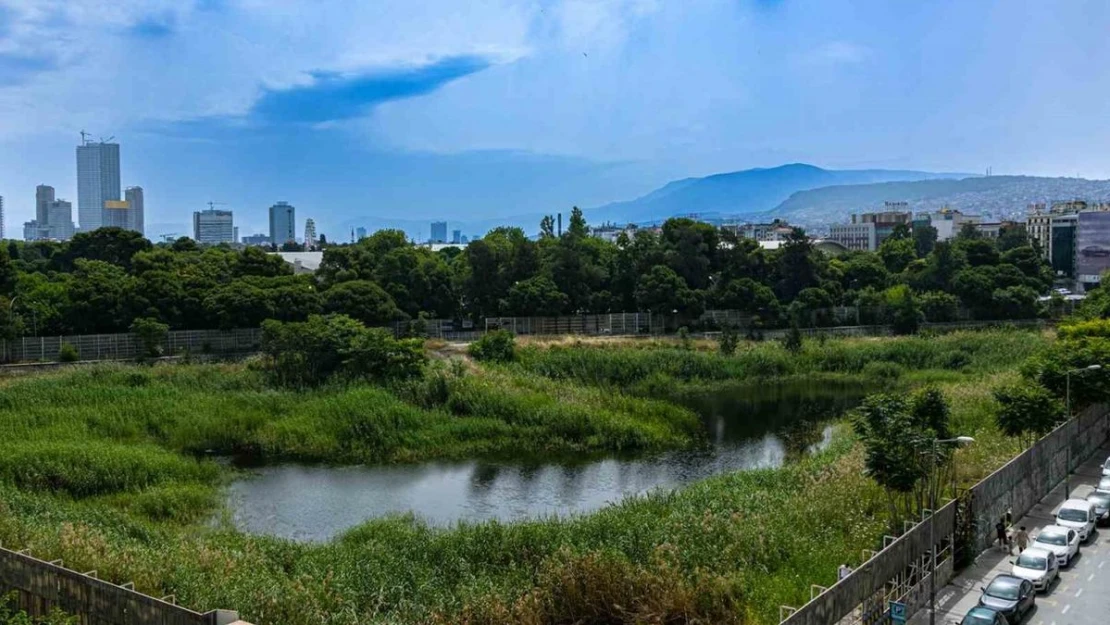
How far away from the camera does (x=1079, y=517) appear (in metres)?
21.3

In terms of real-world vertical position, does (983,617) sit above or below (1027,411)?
below

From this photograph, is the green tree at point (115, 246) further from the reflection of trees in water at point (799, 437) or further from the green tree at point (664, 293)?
the reflection of trees in water at point (799, 437)

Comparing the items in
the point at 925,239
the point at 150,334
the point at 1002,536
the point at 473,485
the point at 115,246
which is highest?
the point at 925,239

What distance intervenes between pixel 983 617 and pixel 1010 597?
4.56 feet

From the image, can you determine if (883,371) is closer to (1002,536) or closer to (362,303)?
(362,303)

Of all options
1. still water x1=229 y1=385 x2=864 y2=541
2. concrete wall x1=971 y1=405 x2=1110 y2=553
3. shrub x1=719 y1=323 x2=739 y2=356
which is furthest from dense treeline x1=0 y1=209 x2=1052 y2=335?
concrete wall x1=971 y1=405 x2=1110 y2=553

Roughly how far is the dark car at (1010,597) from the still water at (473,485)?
10864mm

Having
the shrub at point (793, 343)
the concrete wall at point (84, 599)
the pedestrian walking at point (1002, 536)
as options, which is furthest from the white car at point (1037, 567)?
the shrub at point (793, 343)

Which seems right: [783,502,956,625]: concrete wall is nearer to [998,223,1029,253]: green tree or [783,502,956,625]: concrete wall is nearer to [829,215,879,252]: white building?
[998,223,1029,253]: green tree

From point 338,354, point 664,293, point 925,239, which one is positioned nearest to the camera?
point 338,354

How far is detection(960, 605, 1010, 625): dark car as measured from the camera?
1548 cm

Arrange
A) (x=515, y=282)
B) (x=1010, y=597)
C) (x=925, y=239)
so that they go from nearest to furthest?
(x=1010, y=597) → (x=515, y=282) → (x=925, y=239)

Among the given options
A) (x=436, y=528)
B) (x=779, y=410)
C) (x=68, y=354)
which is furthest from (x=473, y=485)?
(x=68, y=354)

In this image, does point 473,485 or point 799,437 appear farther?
point 799,437
